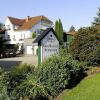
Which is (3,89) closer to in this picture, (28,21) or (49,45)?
(49,45)

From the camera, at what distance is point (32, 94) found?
1291cm

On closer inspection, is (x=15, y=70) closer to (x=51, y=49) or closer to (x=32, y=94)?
(x=32, y=94)

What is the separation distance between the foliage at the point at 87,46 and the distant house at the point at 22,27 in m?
55.0

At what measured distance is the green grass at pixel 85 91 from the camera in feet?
41.0

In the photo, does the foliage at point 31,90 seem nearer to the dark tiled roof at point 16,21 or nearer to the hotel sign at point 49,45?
the hotel sign at point 49,45

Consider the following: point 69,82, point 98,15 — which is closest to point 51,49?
point 69,82

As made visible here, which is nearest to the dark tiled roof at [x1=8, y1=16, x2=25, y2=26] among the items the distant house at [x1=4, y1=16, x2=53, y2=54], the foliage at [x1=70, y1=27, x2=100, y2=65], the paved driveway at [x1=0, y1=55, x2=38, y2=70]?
the distant house at [x1=4, y1=16, x2=53, y2=54]

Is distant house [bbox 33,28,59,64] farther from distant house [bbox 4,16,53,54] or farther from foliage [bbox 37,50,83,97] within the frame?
distant house [bbox 4,16,53,54]

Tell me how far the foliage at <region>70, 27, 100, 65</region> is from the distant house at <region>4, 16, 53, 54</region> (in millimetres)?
54978

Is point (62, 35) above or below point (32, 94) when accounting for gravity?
above

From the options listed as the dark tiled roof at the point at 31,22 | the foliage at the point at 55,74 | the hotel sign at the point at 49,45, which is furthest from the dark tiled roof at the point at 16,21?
the foliage at the point at 55,74

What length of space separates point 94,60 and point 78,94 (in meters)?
5.33

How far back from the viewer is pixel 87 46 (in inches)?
720

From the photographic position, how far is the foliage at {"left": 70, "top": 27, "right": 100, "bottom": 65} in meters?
18.0
